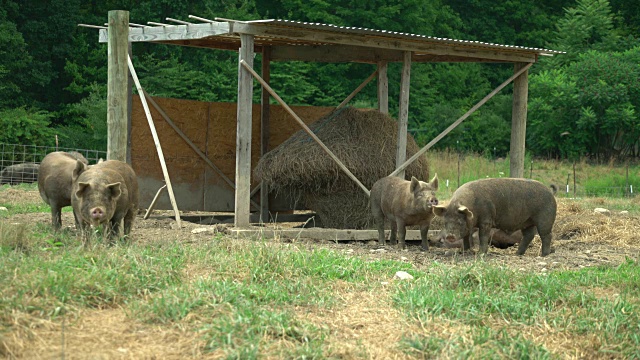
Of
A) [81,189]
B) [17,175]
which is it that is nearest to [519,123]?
[81,189]

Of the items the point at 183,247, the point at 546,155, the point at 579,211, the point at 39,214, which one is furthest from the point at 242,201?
the point at 546,155

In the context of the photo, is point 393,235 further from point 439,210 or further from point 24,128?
point 24,128

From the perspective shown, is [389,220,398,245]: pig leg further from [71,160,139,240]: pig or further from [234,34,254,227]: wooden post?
[71,160,139,240]: pig

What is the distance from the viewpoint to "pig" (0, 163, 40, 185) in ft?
74.8

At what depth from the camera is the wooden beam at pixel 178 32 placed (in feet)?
42.2

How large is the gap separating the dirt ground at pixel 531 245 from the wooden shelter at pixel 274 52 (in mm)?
1140

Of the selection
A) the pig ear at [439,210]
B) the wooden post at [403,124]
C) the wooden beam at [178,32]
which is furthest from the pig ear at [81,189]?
the wooden post at [403,124]

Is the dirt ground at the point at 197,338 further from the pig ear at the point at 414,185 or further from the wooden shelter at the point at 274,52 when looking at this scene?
the wooden shelter at the point at 274,52

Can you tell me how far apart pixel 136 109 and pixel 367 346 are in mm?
9132

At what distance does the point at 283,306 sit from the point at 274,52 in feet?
31.4

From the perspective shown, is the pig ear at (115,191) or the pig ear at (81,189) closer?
the pig ear at (81,189)

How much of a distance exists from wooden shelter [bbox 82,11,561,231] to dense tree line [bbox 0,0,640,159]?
14.0m

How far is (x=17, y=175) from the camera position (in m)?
22.9

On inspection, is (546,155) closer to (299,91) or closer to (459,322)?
(299,91)
